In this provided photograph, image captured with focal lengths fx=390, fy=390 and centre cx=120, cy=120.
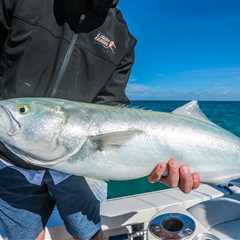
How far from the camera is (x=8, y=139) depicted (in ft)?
6.38

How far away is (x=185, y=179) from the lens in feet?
7.64

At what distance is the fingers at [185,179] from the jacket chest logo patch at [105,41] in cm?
95

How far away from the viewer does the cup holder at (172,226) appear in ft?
8.80

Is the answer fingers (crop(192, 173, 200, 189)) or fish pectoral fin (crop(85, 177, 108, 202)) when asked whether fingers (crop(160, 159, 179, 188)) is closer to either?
fingers (crop(192, 173, 200, 189))

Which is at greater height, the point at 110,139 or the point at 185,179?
the point at 110,139

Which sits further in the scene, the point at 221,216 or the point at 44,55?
the point at 221,216

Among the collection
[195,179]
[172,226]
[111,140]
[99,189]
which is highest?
[111,140]

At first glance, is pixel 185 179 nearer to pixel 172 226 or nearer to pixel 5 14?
pixel 172 226

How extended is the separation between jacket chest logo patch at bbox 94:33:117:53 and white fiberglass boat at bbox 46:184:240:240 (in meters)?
1.27

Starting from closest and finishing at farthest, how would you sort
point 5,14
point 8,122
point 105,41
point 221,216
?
point 8,122 < point 5,14 < point 105,41 < point 221,216

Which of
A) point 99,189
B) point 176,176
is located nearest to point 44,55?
point 99,189

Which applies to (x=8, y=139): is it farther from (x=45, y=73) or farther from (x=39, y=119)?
(x=45, y=73)

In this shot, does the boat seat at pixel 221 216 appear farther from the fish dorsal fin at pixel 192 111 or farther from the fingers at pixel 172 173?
the fish dorsal fin at pixel 192 111

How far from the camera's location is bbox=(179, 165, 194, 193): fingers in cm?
228
